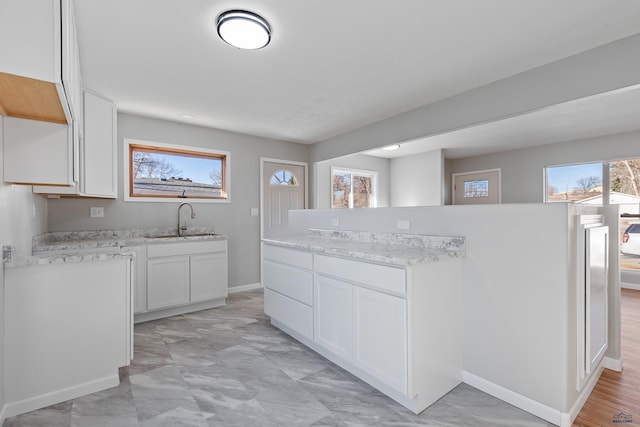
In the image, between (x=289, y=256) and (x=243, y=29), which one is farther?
(x=289, y=256)

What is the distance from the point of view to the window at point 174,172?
3848mm

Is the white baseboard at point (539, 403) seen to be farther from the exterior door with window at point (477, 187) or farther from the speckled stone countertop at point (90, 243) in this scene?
the exterior door with window at point (477, 187)

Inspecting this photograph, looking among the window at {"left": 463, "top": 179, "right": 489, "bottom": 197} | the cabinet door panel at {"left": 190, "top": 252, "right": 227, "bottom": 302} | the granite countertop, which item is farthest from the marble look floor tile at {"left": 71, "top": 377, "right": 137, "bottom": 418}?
the window at {"left": 463, "top": 179, "right": 489, "bottom": 197}

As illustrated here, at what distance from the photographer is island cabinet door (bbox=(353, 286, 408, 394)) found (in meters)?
1.73

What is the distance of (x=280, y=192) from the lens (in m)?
5.08

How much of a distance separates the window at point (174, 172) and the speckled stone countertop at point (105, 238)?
0.43 meters

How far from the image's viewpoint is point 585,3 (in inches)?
69.7

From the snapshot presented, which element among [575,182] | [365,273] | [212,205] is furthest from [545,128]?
[212,205]

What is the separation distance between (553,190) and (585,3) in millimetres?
4648

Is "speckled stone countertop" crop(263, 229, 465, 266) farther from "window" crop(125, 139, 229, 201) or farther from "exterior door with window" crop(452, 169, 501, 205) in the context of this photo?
"exterior door with window" crop(452, 169, 501, 205)

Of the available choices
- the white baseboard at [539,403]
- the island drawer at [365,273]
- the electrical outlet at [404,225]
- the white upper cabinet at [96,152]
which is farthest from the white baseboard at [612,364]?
the white upper cabinet at [96,152]

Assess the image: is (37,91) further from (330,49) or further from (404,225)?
(404,225)

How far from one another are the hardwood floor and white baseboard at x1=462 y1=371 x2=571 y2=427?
11 cm

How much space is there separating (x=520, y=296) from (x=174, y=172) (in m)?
4.06
